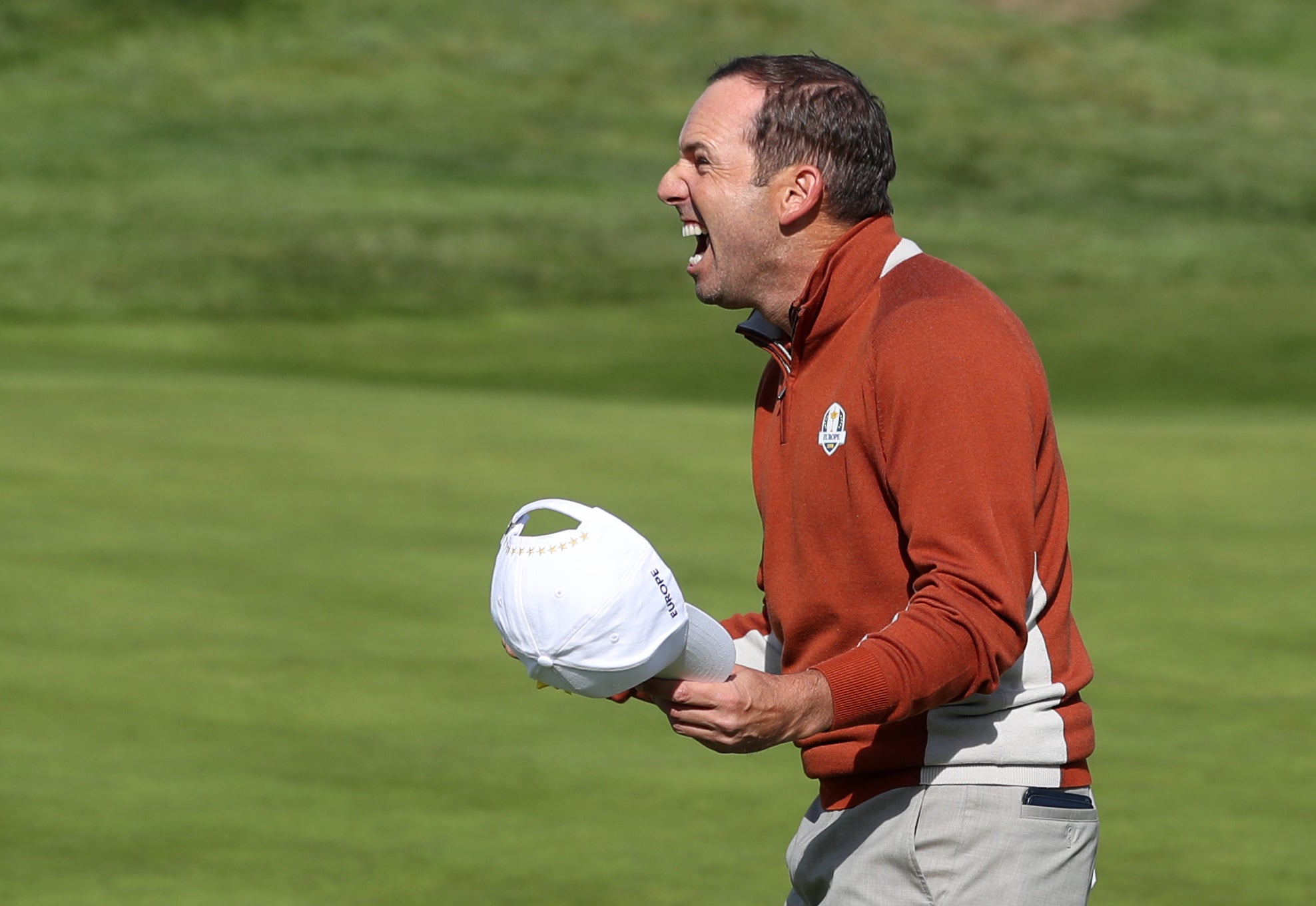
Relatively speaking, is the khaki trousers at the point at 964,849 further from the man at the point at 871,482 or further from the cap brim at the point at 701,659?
the cap brim at the point at 701,659

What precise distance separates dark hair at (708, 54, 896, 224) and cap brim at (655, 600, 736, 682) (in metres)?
0.78

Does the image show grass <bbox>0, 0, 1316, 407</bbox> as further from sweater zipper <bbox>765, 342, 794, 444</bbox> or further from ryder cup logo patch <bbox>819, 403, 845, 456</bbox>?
ryder cup logo patch <bbox>819, 403, 845, 456</bbox>

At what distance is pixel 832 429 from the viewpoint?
11.0ft

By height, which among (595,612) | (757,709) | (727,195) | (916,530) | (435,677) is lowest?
(435,677)

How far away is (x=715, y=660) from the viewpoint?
125 inches

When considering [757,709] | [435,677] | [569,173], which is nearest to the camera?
[757,709]

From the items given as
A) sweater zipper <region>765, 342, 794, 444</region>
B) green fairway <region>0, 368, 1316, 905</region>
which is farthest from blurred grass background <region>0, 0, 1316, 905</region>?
sweater zipper <region>765, 342, 794, 444</region>

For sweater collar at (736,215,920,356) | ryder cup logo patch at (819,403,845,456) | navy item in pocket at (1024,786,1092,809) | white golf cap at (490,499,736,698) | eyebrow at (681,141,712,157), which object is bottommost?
navy item in pocket at (1024,786,1092,809)

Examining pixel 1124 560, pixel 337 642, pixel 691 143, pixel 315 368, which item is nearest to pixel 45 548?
pixel 337 642

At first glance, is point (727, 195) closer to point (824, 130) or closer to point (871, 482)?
point (824, 130)

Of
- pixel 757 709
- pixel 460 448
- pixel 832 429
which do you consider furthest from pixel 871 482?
pixel 460 448

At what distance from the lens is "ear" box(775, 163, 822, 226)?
345 cm

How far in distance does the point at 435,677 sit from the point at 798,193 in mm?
4856

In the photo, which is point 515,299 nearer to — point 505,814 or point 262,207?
point 262,207
